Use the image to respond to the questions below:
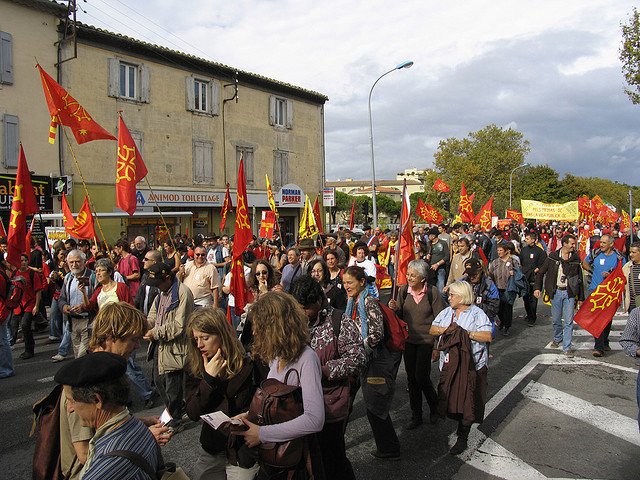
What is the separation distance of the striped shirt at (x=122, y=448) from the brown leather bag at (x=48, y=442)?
18.8 inches

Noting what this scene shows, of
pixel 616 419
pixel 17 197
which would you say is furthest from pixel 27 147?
pixel 616 419

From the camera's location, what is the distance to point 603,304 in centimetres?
682

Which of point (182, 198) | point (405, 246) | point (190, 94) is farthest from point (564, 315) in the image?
point (190, 94)

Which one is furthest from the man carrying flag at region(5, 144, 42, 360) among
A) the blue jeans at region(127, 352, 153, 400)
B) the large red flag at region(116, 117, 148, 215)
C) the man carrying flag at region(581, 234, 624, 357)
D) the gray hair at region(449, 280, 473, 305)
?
the man carrying flag at region(581, 234, 624, 357)

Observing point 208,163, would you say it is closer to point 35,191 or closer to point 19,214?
point 35,191

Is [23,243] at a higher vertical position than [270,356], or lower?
higher

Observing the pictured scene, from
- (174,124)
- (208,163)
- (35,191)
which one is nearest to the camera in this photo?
(35,191)

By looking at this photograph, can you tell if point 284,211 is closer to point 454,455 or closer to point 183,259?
point 183,259

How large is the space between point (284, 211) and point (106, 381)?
29423 millimetres

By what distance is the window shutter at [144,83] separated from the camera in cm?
2344

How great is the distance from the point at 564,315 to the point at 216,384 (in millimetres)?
6870

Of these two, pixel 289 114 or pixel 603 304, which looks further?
pixel 289 114

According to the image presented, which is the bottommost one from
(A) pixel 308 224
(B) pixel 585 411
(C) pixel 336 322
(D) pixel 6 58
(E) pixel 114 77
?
(B) pixel 585 411

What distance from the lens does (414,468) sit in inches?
172
